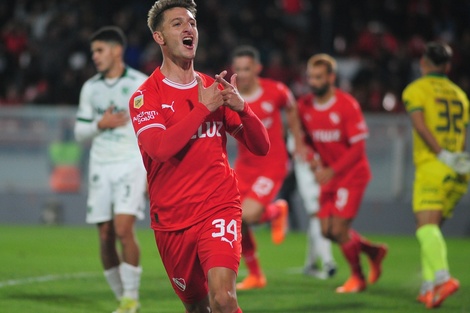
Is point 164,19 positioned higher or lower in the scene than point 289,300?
higher

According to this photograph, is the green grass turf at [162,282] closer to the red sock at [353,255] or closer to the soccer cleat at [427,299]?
the soccer cleat at [427,299]

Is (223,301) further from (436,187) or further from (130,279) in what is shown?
(436,187)

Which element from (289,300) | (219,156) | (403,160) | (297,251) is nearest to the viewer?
(219,156)

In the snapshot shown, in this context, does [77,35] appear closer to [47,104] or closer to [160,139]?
[47,104]

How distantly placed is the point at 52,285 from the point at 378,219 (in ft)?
30.0

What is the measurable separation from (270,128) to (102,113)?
247 centimetres

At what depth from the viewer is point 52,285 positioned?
1002 cm

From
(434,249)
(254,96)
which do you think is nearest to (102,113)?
(254,96)

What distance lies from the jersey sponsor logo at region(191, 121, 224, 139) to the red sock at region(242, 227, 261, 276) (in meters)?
4.70

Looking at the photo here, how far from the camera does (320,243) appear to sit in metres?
11.5

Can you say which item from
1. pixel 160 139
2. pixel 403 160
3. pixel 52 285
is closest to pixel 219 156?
pixel 160 139

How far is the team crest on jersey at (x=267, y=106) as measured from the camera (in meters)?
10.5

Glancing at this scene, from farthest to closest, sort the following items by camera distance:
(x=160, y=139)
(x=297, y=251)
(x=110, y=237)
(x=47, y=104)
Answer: (x=47, y=104) → (x=297, y=251) → (x=110, y=237) → (x=160, y=139)

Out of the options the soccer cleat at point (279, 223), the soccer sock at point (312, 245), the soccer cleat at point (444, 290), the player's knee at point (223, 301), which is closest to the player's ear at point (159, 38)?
the player's knee at point (223, 301)
